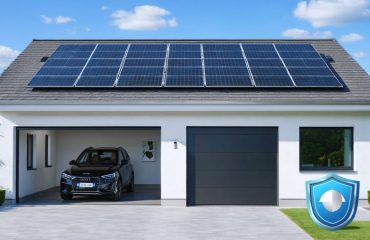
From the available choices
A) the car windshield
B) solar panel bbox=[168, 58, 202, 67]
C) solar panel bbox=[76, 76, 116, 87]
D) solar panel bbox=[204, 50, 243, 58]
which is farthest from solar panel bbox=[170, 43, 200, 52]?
the car windshield

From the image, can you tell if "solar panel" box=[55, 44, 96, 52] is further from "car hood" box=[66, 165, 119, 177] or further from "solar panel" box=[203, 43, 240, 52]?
"car hood" box=[66, 165, 119, 177]

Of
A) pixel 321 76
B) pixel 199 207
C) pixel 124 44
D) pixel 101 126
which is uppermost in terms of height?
pixel 124 44

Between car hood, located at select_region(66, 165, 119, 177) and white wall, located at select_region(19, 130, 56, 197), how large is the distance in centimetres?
145

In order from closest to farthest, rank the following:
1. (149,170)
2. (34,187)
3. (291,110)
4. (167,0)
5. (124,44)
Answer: (291,110) < (167,0) < (34,187) < (124,44) < (149,170)

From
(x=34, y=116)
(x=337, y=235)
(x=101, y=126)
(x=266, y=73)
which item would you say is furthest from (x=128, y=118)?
(x=337, y=235)

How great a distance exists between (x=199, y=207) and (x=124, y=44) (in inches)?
305

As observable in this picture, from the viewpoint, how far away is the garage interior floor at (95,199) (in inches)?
707

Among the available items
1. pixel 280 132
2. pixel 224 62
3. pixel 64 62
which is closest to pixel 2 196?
pixel 64 62

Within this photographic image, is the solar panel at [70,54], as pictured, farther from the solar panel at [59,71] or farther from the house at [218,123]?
the house at [218,123]

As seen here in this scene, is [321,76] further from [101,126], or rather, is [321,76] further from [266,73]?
[101,126]

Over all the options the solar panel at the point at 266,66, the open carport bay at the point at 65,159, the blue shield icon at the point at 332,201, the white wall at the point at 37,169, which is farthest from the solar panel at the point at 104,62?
the blue shield icon at the point at 332,201

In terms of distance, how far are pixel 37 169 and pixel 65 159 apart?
334 cm

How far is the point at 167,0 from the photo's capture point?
59.3ft

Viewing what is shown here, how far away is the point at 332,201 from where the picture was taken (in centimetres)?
1279
